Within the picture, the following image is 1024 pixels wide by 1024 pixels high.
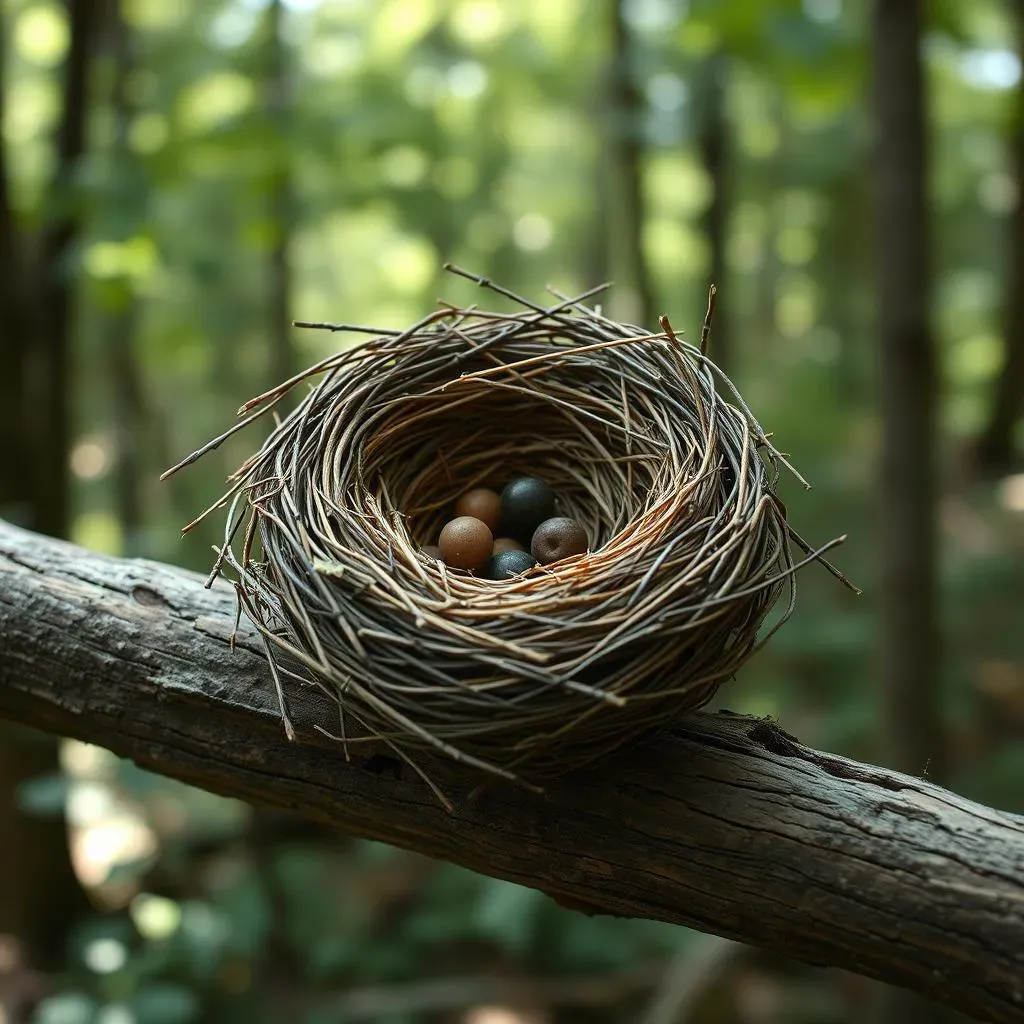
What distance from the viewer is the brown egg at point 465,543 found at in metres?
1.50

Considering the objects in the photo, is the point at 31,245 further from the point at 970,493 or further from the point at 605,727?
the point at 970,493

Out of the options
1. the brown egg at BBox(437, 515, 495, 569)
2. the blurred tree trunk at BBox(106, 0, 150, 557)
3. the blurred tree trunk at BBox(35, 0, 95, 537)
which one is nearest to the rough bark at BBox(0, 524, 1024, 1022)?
the brown egg at BBox(437, 515, 495, 569)

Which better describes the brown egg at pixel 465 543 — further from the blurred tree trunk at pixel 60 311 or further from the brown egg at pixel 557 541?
the blurred tree trunk at pixel 60 311

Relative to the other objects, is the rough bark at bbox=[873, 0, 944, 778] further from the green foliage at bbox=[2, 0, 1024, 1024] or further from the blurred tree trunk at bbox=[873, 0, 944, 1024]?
the green foliage at bbox=[2, 0, 1024, 1024]

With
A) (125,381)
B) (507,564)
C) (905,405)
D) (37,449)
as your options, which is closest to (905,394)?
(905,405)

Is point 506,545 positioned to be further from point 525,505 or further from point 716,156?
point 716,156

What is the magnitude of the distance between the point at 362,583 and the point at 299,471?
267 mm

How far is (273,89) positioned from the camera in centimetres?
455

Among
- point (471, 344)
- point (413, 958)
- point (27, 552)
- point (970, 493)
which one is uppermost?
point (471, 344)

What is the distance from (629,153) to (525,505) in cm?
329

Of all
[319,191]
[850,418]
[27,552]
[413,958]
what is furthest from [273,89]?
[850,418]

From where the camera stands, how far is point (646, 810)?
1204 mm

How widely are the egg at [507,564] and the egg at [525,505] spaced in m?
0.09

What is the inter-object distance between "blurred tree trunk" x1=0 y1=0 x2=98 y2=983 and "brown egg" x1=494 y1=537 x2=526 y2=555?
8.32 feet
